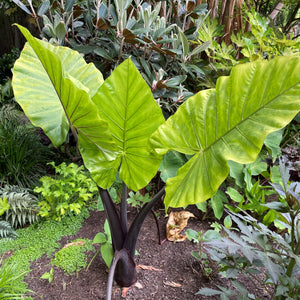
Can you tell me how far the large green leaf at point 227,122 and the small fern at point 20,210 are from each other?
1.31 m

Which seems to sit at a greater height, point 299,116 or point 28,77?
point 28,77

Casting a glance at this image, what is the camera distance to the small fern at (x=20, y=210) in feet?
5.78

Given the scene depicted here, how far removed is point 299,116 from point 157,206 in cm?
134

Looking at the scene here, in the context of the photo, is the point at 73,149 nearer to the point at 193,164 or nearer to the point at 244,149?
the point at 193,164

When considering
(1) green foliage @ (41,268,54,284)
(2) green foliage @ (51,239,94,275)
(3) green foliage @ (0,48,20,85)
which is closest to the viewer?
(1) green foliage @ (41,268,54,284)

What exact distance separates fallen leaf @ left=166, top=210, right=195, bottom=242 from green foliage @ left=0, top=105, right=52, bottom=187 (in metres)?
1.24

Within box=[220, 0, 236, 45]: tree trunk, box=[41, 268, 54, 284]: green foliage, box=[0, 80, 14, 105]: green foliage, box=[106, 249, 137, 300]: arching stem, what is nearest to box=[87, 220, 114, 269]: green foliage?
box=[106, 249, 137, 300]: arching stem

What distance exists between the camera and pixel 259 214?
5.34ft

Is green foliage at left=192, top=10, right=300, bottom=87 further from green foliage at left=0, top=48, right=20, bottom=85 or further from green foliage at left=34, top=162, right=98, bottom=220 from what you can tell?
green foliage at left=0, top=48, right=20, bottom=85

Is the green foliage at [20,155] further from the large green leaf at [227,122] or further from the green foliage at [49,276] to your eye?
the large green leaf at [227,122]

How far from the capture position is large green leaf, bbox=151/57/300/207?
682 millimetres

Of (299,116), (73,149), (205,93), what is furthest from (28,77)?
(299,116)

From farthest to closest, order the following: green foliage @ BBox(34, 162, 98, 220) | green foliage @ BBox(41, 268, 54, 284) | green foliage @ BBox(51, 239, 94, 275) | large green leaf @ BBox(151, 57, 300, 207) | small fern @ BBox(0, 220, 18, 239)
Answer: green foliage @ BBox(34, 162, 98, 220)
small fern @ BBox(0, 220, 18, 239)
green foliage @ BBox(51, 239, 94, 275)
green foliage @ BBox(41, 268, 54, 284)
large green leaf @ BBox(151, 57, 300, 207)

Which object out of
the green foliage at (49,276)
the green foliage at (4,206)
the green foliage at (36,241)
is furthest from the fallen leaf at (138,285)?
the green foliage at (4,206)
